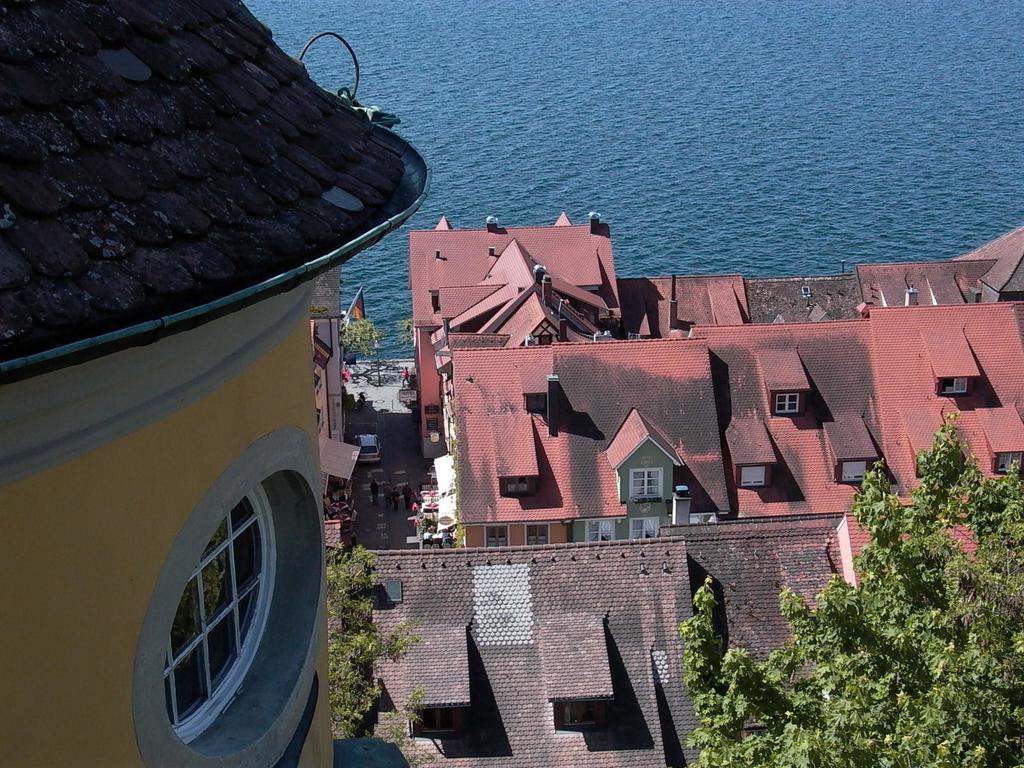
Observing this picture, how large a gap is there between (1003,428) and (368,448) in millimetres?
21832

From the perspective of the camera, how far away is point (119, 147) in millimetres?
5191

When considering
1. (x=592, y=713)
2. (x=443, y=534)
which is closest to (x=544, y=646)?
(x=592, y=713)

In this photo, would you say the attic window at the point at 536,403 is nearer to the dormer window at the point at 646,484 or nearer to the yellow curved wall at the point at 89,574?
the dormer window at the point at 646,484

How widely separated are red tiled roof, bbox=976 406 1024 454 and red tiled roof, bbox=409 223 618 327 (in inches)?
673

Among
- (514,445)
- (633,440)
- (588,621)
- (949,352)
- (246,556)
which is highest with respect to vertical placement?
(949,352)

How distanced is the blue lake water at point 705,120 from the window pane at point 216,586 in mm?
46958

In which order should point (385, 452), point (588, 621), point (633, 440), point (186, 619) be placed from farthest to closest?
point (385, 452)
point (633, 440)
point (588, 621)
point (186, 619)

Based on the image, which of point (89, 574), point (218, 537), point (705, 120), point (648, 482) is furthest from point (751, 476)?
point (705, 120)

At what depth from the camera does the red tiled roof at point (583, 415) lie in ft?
130

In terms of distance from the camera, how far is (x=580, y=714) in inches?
1048

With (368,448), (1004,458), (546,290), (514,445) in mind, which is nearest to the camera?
(514,445)

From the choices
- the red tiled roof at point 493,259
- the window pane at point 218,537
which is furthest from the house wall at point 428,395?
the window pane at point 218,537

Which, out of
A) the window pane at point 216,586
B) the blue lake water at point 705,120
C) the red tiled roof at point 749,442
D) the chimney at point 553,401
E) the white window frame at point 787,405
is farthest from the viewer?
the blue lake water at point 705,120

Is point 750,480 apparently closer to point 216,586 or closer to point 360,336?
point 360,336
